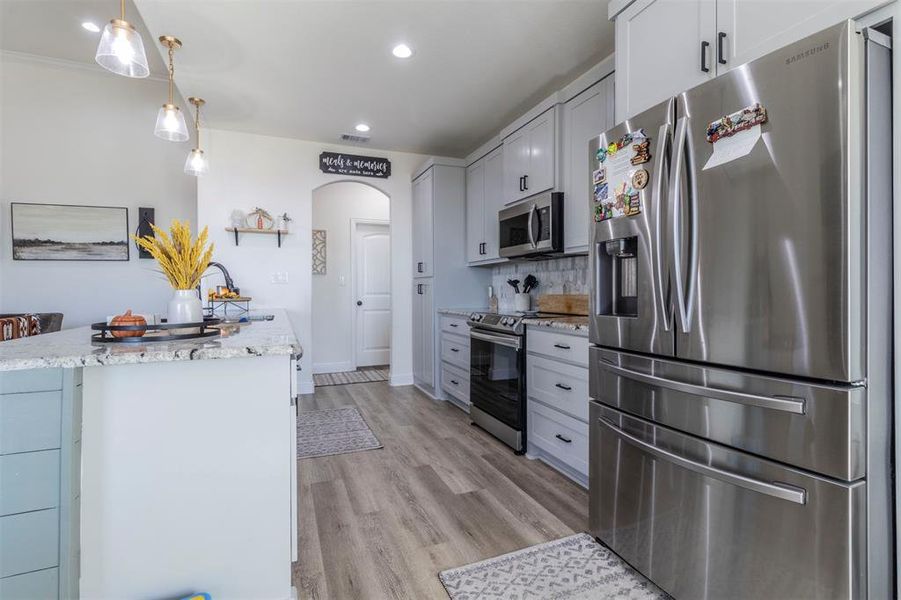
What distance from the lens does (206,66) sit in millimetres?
3023

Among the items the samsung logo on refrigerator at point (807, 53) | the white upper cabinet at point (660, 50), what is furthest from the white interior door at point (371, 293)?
the samsung logo on refrigerator at point (807, 53)

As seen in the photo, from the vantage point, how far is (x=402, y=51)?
282 centimetres

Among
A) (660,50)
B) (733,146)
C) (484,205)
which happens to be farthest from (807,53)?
(484,205)

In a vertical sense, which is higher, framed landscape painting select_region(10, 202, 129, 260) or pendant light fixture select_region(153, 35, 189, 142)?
pendant light fixture select_region(153, 35, 189, 142)

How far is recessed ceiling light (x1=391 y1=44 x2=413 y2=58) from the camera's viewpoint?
2775mm

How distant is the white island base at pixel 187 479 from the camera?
130 cm

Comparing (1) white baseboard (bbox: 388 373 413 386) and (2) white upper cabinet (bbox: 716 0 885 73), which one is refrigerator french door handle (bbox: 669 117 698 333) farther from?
(1) white baseboard (bbox: 388 373 413 386)

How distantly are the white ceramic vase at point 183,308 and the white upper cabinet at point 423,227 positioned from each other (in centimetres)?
283

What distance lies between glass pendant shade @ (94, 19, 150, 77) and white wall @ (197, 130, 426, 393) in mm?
2675

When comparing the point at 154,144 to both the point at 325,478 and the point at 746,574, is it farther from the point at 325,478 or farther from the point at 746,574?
the point at 746,574

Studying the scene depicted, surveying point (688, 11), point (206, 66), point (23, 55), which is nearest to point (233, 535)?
point (688, 11)

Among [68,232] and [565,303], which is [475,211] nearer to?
[565,303]

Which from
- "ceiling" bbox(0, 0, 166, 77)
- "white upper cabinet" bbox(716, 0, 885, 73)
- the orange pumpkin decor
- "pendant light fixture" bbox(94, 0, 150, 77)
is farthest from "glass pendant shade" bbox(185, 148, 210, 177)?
"white upper cabinet" bbox(716, 0, 885, 73)

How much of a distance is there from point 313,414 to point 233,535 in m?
2.51
